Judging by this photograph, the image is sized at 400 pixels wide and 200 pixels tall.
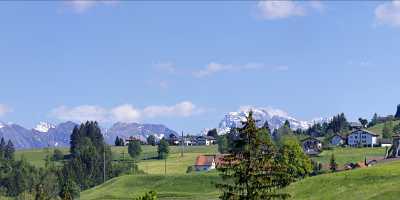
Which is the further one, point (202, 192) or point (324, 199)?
point (202, 192)

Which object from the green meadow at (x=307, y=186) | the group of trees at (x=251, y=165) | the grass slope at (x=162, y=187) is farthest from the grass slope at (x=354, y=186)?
the group of trees at (x=251, y=165)

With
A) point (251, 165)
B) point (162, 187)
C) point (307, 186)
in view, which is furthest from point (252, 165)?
point (162, 187)

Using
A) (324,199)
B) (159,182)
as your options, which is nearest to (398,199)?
(324,199)

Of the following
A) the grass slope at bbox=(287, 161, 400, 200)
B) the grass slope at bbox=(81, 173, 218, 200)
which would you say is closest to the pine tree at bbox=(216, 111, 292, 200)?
the grass slope at bbox=(287, 161, 400, 200)

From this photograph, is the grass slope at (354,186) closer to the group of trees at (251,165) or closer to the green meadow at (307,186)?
the green meadow at (307,186)

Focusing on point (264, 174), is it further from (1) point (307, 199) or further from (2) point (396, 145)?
(2) point (396, 145)

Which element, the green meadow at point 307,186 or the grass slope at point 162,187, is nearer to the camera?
the green meadow at point 307,186

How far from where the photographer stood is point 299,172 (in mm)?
132375

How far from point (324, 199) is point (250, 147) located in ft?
168

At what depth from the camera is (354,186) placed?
94688mm

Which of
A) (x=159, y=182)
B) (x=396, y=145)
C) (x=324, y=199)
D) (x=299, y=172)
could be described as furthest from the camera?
(x=396, y=145)

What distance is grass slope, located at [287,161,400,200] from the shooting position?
8606cm

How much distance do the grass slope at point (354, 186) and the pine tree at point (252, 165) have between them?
44.3m

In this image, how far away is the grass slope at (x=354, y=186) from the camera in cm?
8606
